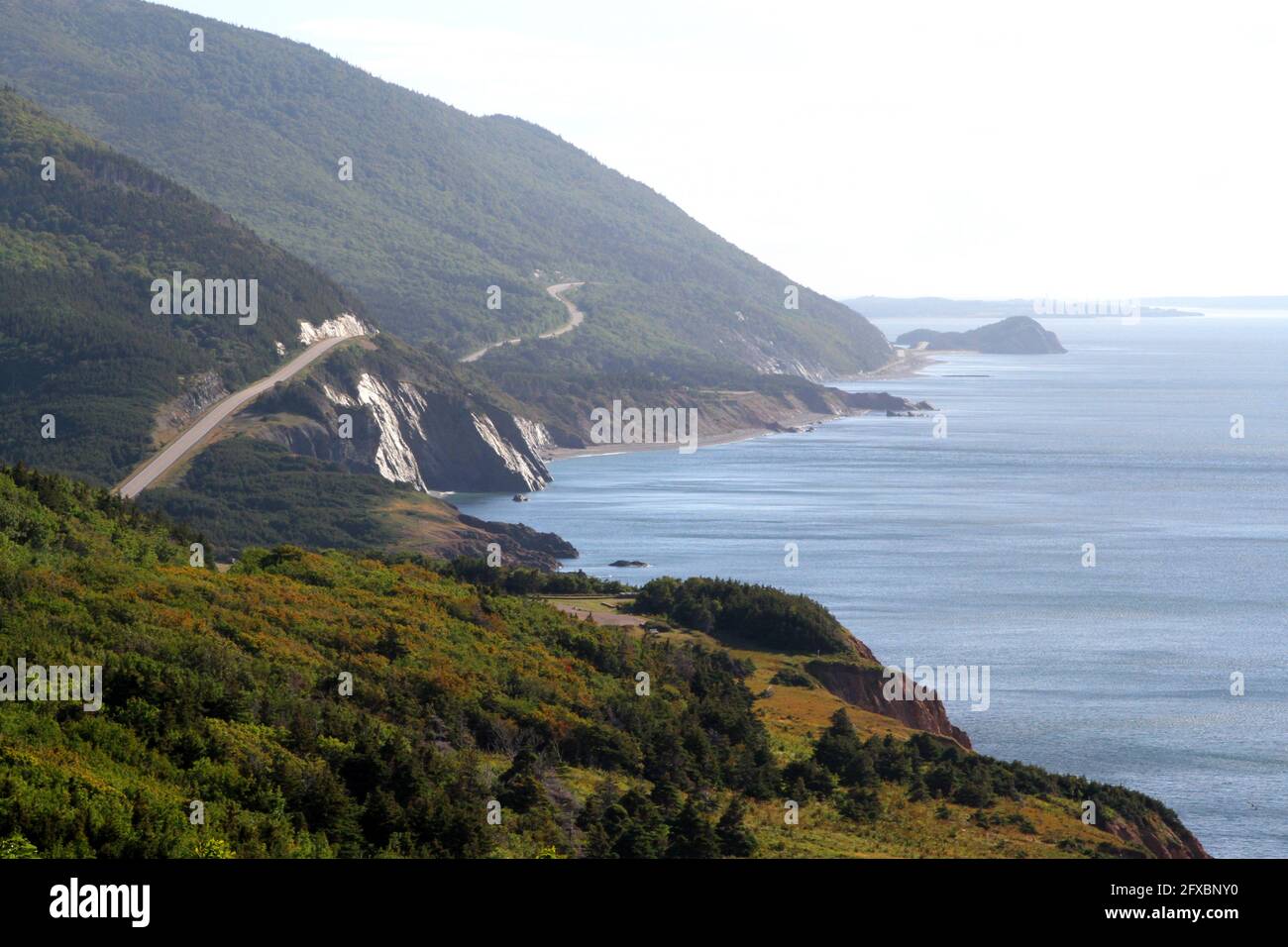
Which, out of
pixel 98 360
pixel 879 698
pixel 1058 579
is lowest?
pixel 879 698

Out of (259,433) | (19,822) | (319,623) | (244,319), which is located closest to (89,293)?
(244,319)

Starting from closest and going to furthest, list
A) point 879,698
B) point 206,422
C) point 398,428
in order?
point 879,698 → point 206,422 → point 398,428

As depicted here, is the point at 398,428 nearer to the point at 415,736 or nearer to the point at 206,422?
the point at 206,422

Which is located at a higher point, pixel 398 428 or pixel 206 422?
pixel 206 422

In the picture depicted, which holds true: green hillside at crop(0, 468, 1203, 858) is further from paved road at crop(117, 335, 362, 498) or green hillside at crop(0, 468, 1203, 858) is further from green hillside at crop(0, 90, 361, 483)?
green hillside at crop(0, 90, 361, 483)

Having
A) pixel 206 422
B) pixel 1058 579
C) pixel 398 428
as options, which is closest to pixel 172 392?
pixel 206 422

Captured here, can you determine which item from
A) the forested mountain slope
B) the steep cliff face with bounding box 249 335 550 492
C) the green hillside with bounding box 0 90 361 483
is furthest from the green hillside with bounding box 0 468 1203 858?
the steep cliff face with bounding box 249 335 550 492
